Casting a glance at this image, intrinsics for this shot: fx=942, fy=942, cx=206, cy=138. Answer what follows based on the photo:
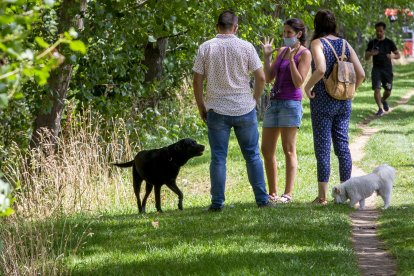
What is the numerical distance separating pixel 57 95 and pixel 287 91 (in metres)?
3.12

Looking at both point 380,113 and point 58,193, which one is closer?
point 58,193

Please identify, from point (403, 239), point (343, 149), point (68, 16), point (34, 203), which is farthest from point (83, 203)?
point (403, 239)

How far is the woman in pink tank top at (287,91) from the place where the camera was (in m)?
9.89

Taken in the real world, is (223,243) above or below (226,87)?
below

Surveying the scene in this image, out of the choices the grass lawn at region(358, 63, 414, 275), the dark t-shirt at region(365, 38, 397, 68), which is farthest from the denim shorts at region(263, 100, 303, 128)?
the dark t-shirt at region(365, 38, 397, 68)

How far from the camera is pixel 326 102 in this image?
9984mm

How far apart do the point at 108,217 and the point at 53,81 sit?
8.22 feet

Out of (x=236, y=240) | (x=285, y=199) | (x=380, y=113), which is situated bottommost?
(x=380, y=113)

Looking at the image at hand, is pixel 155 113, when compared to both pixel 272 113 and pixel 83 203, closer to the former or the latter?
pixel 83 203

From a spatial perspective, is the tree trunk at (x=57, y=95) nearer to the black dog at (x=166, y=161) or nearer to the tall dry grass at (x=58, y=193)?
the tall dry grass at (x=58, y=193)

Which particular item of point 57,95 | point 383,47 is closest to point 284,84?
point 57,95

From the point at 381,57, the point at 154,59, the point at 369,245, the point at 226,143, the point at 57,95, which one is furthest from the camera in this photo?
the point at 381,57

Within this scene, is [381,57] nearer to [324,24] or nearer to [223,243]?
[324,24]

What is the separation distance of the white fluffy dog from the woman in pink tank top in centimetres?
73
